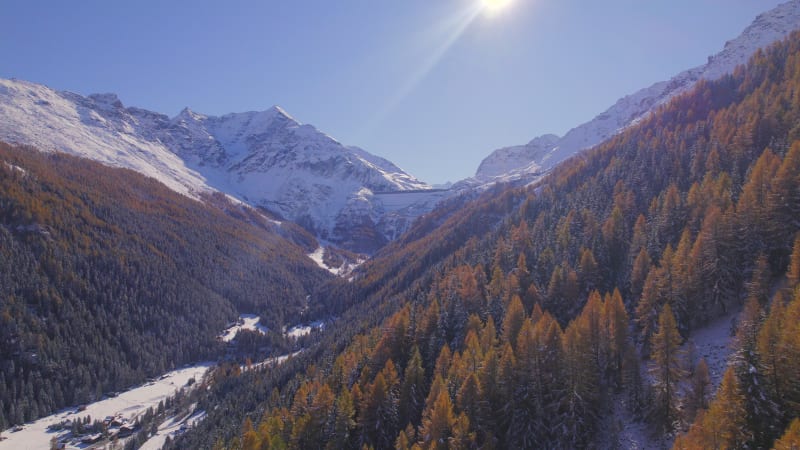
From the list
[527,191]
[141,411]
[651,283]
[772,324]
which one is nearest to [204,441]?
[141,411]

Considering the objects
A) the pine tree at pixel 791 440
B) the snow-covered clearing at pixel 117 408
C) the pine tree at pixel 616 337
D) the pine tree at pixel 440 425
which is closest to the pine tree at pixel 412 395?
the pine tree at pixel 440 425

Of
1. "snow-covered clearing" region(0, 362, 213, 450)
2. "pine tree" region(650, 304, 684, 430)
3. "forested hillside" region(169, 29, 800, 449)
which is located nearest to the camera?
"forested hillside" region(169, 29, 800, 449)

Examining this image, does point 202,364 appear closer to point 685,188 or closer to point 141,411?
point 141,411

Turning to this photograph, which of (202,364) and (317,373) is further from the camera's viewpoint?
(202,364)

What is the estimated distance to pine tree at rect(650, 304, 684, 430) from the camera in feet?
153

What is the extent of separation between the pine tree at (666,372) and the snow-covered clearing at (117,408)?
139388 mm

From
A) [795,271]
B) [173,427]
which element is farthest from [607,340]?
[173,427]

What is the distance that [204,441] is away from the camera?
4011 inches

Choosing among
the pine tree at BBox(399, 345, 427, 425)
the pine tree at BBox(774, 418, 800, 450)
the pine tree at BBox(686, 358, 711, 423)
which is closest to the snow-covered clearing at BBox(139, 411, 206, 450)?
the pine tree at BBox(399, 345, 427, 425)

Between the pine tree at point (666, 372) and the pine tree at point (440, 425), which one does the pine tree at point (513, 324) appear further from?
the pine tree at point (666, 372)

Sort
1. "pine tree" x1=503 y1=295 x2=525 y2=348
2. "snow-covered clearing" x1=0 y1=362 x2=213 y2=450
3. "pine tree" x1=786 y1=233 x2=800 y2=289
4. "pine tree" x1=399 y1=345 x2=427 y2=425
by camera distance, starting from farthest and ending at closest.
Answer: "snow-covered clearing" x1=0 y1=362 x2=213 y2=450 → "pine tree" x1=503 y1=295 x2=525 y2=348 → "pine tree" x1=399 y1=345 x2=427 y2=425 → "pine tree" x1=786 y1=233 x2=800 y2=289

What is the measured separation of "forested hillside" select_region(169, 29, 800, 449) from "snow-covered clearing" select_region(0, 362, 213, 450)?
43.8m

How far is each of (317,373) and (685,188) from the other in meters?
97.1

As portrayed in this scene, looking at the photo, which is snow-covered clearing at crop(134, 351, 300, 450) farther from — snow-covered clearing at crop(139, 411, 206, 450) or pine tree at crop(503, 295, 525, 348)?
pine tree at crop(503, 295, 525, 348)
